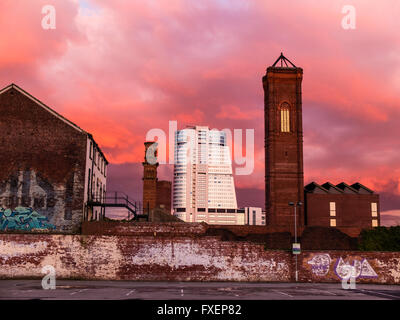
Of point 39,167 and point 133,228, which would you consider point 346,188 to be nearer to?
point 133,228

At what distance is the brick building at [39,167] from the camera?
1305 inches

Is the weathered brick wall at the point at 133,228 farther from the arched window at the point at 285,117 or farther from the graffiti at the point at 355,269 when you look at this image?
the arched window at the point at 285,117

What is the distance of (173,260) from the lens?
28.8 meters

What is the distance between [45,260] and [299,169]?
128ft

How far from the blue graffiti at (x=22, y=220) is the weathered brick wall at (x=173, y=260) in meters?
5.00

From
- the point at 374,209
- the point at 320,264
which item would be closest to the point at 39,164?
the point at 320,264

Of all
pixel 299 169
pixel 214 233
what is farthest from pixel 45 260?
pixel 299 169

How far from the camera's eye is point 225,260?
29062mm

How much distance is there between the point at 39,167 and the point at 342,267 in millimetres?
25061

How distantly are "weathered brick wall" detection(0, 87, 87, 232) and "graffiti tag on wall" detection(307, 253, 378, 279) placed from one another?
62.3 ft

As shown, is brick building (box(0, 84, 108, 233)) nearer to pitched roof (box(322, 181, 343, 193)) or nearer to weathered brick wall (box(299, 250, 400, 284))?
weathered brick wall (box(299, 250, 400, 284))

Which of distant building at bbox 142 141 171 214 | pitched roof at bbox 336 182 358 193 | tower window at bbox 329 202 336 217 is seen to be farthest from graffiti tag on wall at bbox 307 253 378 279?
distant building at bbox 142 141 171 214

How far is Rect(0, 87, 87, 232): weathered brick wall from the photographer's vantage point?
109ft
